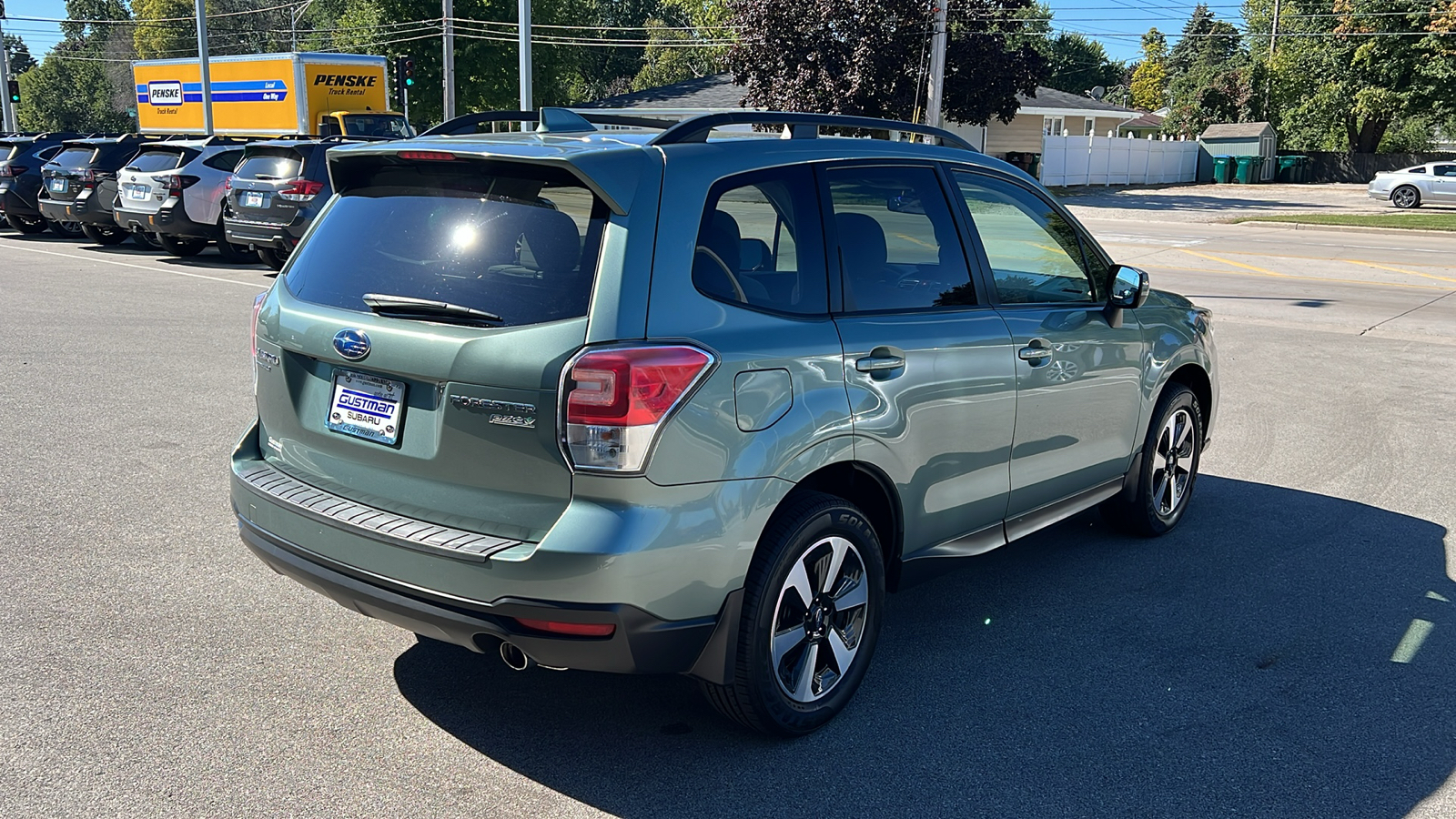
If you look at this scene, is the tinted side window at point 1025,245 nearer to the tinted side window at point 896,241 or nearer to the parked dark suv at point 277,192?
the tinted side window at point 896,241

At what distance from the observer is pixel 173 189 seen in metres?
17.0

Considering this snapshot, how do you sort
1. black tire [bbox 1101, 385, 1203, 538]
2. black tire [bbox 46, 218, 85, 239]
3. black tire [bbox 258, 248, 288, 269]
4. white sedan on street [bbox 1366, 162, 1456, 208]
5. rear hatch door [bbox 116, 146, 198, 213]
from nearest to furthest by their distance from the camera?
black tire [bbox 1101, 385, 1203, 538] < black tire [bbox 258, 248, 288, 269] < rear hatch door [bbox 116, 146, 198, 213] < black tire [bbox 46, 218, 85, 239] < white sedan on street [bbox 1366, 162, 1456, 208]

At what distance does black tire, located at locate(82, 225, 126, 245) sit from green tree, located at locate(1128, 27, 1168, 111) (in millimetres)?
118329

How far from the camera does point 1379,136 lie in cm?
6006

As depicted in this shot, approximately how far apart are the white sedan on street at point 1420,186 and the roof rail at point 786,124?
39.3 meters

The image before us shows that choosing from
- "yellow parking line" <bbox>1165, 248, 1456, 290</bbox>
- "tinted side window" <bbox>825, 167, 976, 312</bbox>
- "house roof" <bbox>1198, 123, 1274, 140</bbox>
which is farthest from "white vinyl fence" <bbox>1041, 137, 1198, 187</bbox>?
"tinted side window" <bbox>825, 167, 976, 312</bbox>

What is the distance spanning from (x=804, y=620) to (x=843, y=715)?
0.42 m

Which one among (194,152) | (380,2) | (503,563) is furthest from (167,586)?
(380,2)

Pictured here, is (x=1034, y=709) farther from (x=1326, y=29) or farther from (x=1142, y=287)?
(x=1326, y=29)

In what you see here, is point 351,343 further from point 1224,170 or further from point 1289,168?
point 1289,168

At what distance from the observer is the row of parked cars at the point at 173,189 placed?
49.1ft

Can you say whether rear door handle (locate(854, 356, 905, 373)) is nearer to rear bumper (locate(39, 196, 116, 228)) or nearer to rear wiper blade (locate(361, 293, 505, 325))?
rear wiper blade (locate(361, 293, 505, 325))

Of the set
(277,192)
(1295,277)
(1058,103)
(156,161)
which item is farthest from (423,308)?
(1058,103)

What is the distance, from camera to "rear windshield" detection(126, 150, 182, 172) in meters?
17.5
